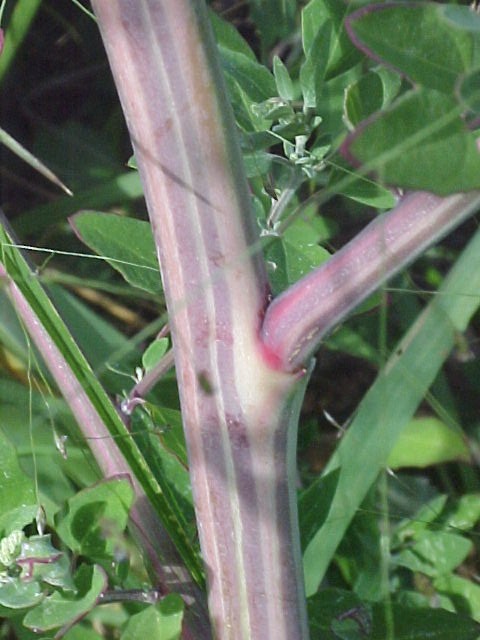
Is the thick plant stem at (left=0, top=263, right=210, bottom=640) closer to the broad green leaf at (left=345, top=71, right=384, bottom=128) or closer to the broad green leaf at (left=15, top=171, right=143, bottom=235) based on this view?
the broad green leaf at (left=345, top=71, right=384, bottom=128)

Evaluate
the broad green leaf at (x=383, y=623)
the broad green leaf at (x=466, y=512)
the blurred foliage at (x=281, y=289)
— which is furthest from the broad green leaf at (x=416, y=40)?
the broad green leaf at (x=466, y=512)

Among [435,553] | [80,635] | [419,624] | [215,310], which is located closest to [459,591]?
[435,553]

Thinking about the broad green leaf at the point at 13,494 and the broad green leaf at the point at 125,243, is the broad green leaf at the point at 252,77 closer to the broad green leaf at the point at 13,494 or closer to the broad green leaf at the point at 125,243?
the broad green leaf at the point at 125,243

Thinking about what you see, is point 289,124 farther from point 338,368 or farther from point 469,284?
point 338,368

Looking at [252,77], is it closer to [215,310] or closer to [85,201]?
[215,310]

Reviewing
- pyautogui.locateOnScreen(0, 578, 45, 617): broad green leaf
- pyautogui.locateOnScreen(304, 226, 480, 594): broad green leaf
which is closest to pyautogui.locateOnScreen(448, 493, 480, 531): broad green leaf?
pyautogui.locateOnScreen(304, 226, 480, 594): broad green leaf

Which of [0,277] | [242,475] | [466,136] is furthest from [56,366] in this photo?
[466,136]
